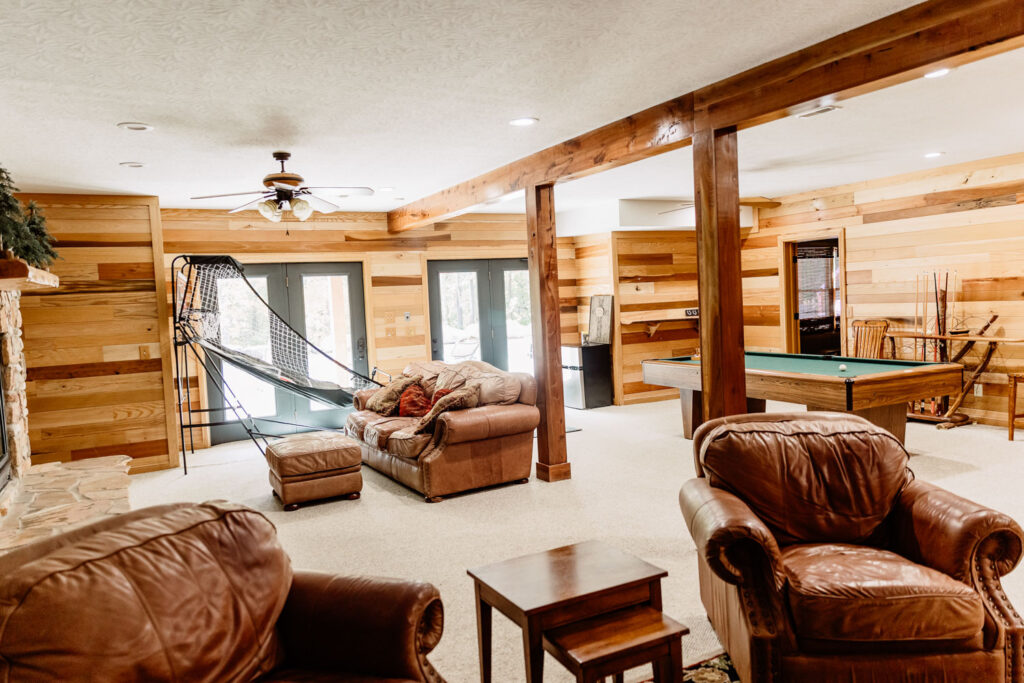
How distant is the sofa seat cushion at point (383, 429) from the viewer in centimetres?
539

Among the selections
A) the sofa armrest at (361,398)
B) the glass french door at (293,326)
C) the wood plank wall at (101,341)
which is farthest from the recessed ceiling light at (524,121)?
the glass french door at (293,326)

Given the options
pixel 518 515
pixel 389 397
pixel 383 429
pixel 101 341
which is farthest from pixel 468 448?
pixel 101 341

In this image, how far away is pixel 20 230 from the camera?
3.75 m

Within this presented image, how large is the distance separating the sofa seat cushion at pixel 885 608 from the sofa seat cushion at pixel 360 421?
13.5 feet

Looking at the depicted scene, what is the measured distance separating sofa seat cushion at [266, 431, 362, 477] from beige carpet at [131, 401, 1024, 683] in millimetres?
283

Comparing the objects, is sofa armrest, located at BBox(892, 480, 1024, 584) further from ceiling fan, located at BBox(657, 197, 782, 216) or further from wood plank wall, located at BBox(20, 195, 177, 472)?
ceiling fan, located at BBox(657, 197, 782, 216)

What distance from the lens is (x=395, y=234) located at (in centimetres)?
800

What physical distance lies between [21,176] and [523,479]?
4274 millimetres

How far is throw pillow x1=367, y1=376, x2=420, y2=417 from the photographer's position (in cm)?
594

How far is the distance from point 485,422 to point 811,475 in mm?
2651

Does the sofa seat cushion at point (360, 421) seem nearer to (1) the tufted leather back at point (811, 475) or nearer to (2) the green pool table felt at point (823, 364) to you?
(2) the green pool table felt at point (823, 364)

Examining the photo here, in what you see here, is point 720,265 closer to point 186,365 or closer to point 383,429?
point 383,429

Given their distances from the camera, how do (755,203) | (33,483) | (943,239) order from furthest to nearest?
(755,203) < (943,239) < (33,483)

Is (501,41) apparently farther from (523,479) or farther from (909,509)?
(523,479)
